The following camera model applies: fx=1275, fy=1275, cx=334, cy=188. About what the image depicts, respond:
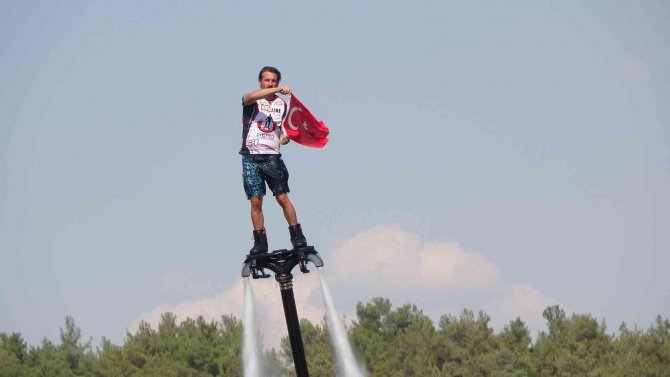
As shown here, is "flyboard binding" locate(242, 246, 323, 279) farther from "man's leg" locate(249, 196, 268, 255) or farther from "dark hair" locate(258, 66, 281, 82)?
"dark hair" locate(258, 66, 281, 82)

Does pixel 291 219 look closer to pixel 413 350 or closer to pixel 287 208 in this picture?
pixel 287 208

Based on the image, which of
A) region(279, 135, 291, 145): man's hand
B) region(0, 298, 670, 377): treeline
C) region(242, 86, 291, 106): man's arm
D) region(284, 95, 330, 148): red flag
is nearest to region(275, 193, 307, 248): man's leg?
region(279, 135, 291, 145): man's hand

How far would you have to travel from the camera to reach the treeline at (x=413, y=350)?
8800 cm

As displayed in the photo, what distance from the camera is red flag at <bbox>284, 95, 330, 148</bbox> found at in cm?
1823

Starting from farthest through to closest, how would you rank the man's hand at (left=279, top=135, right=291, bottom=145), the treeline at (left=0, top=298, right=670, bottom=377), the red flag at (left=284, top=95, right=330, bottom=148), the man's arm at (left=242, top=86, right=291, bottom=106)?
the treeline at (left=0, top=298, right=670, bottom=377) → the red flag at (left=284, top=95, right=330, bottom=148) → the man's hand at (left=279, top=135, right=291, bottom=145) → the man's arm at (left=242, top=86, right=291, bottom=106)

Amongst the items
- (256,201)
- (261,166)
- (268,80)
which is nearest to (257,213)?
(256,201)

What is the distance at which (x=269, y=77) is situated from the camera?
58.0 ft

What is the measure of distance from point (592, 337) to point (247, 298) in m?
79.2

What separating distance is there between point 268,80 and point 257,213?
1.86 m

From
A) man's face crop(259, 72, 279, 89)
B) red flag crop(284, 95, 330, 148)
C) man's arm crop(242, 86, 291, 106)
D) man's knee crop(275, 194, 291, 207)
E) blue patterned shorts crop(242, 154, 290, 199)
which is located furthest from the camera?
red flag crop(284, 95, 330, 148)

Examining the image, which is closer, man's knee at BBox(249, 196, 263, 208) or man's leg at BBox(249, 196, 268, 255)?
man's leg at BBox(249, 196, 268, 255)

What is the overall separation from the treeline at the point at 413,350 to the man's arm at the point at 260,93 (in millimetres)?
68267

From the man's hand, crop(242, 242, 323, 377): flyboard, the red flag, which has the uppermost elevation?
the red flag

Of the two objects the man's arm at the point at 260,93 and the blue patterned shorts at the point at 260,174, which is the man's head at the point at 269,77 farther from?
the blue patterned shorts at the point at 260,174
